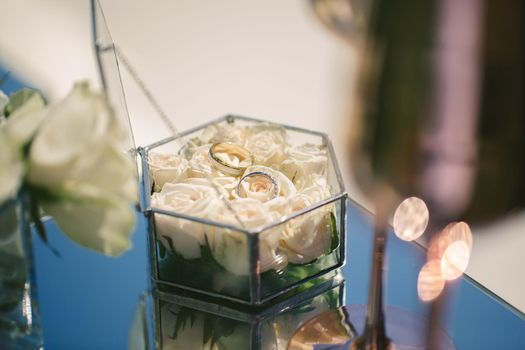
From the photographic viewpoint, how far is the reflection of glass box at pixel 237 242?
1.67ft

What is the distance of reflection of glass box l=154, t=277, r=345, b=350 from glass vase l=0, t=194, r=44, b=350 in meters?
0.11

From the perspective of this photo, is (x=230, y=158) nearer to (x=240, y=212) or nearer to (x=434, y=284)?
(x=240, y=212)

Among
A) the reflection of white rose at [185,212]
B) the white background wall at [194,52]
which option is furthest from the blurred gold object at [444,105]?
the white background wall at [194,52]

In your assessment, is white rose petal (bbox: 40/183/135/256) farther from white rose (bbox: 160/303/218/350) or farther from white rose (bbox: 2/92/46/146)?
white rose (bbox: 160/303/218/350)

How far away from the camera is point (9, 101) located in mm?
466

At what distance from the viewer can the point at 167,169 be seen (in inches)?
23.7

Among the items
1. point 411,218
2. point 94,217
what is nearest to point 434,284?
point 411,218

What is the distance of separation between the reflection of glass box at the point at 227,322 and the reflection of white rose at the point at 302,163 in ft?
0.34

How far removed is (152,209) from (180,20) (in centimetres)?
118

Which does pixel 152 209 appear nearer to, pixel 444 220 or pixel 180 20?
pixel 444 220

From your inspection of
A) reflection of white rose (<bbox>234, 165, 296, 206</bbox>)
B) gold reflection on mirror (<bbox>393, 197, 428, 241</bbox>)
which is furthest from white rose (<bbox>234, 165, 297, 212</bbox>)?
gold reflection on mirror (<bbox>393, 197, 428, 241</bbox>)

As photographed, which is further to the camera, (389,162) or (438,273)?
(438,273)

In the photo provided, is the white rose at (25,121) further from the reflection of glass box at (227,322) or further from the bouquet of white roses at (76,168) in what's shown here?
the reflection of glass box at (227,322)

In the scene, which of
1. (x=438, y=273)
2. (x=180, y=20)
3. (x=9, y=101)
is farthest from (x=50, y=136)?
(x=180, y=20)
